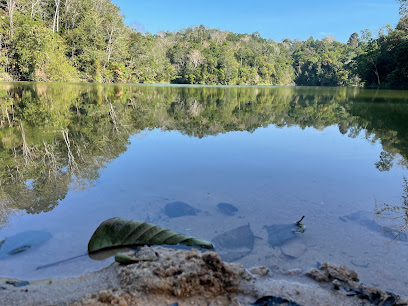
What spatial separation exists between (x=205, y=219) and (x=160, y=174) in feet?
3.77

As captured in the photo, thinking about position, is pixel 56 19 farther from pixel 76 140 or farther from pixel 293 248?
pixel 293 248

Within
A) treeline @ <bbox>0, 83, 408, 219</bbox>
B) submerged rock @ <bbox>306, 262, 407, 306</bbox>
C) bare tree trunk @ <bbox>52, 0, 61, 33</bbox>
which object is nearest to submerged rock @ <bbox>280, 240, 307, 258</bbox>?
submerged rock @ <bbox>306, 262, 407, 306</bbox>

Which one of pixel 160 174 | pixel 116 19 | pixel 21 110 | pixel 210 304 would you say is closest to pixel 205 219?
pixel 210 304

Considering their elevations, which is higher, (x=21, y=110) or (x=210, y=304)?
(x=21, y=110)

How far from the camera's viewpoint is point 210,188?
2781 millimetres

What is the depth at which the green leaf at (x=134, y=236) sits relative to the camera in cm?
177

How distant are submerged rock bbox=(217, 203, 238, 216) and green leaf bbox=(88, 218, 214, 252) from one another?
524 millimetres

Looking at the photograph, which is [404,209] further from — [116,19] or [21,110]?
[116,19]

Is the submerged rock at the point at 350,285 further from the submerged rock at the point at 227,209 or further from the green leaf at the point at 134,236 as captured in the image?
the submerged rock at the point at 227,209

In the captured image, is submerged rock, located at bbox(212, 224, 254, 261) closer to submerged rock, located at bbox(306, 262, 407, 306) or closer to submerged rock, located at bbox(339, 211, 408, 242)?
submerged rock, located at bbox(306, 262, 407, 306)

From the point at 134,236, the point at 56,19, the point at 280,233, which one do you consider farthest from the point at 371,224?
the point at 56,19

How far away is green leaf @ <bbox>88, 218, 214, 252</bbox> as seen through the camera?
1.77m

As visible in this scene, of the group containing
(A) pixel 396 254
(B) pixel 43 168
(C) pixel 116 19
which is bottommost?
(A) pixel 396 254

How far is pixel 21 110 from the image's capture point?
7.18 m
